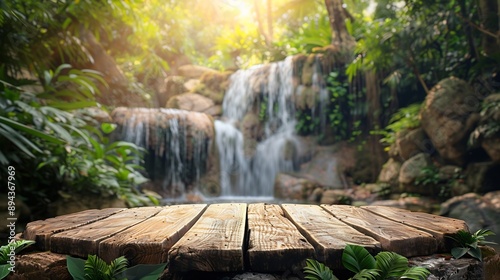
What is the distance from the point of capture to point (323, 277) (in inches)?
33.9

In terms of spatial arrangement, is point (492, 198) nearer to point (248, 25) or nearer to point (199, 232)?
point (199, 232)

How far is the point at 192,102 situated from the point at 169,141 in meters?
2.83

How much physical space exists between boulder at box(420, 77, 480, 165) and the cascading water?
3295 millimetres

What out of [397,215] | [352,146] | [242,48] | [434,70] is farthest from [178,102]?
[397,215]

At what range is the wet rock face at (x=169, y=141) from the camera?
7031mm

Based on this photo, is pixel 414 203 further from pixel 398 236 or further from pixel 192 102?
pixel 192 102

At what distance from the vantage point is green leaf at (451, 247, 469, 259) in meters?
1.02

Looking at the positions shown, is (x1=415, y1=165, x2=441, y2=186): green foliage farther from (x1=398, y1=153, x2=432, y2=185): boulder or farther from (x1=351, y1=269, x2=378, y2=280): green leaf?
(x1=351, y1=269, x2=378, y2=280): green leaf

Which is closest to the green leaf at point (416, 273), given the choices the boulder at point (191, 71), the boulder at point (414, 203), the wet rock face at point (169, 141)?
the boulder at point (414, 203)

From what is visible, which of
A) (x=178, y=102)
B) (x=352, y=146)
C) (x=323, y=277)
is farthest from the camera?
(x=178, y=102)

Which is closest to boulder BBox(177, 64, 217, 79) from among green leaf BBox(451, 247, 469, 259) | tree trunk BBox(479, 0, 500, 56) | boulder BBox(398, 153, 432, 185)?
boulder BBox(398, 153, 432, 185)

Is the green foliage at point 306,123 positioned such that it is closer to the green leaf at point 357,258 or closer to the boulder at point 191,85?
the boulder at point 191,85

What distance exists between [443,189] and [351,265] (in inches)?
206

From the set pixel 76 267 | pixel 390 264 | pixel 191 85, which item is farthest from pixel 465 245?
pixel 191 85
